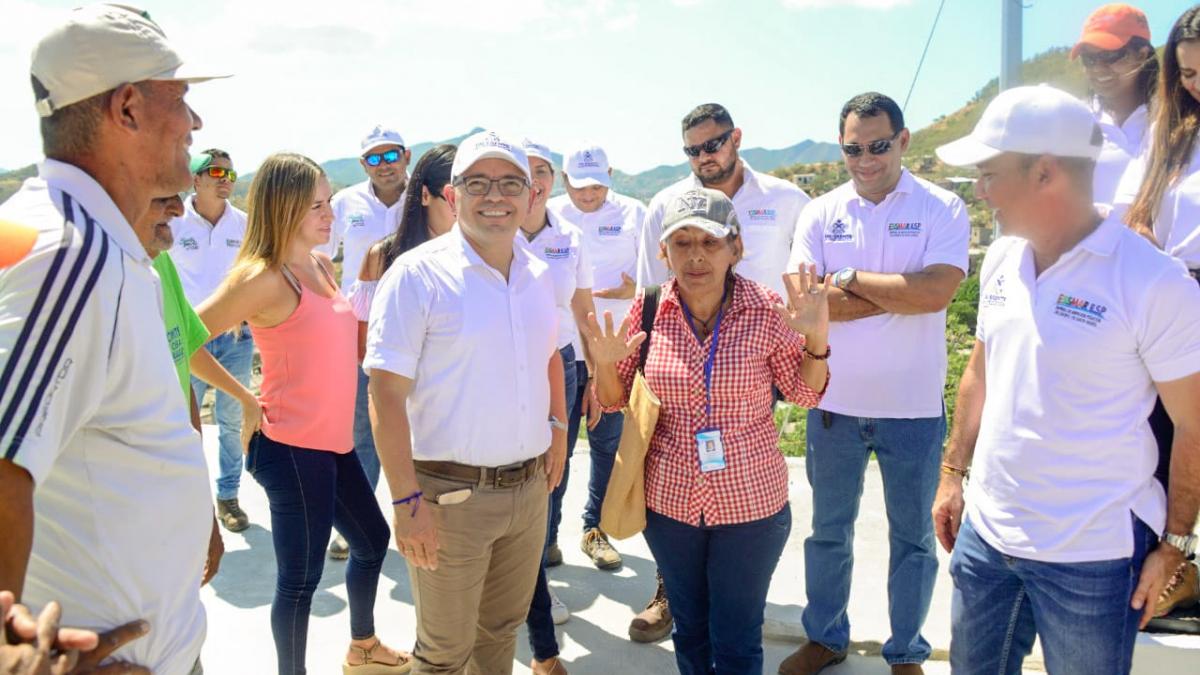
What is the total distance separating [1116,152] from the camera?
322cm

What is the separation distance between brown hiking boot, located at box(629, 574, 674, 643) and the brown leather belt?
55.7 inches

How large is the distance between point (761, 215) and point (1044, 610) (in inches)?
96.2

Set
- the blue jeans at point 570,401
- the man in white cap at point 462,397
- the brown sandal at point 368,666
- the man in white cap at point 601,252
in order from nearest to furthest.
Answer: the man in white cap at point 462,397 < the brown sandal at point 368,666 < the blue jeans at point 570,401 < the man in white cap at point 601,252

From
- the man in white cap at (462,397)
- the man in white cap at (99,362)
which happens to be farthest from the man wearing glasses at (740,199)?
the man in white cap at (99,362)

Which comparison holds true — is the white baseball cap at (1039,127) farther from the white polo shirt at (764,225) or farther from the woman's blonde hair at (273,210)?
the woman's blonde hair at (273,210)

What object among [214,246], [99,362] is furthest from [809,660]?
[214,246]

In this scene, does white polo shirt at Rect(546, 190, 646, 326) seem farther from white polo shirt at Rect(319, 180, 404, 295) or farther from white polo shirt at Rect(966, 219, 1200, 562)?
white polo shirt at Rect(966, 219, 1200, 562)

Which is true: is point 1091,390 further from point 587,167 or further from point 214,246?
point 214,246

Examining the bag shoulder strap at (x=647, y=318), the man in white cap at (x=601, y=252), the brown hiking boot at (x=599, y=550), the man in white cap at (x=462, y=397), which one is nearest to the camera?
the man in white cap at (x=462, y=397)

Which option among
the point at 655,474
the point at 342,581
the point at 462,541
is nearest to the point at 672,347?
the point at 655,474

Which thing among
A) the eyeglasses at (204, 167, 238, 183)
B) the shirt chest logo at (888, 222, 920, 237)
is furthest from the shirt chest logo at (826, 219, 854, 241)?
the eyeglasses at (204, 167, 238, 183)

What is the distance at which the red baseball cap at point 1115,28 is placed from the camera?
3426 millimetres

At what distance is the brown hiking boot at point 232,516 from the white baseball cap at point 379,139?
8.25 ft

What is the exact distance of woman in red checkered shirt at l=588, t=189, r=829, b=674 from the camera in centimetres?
283
